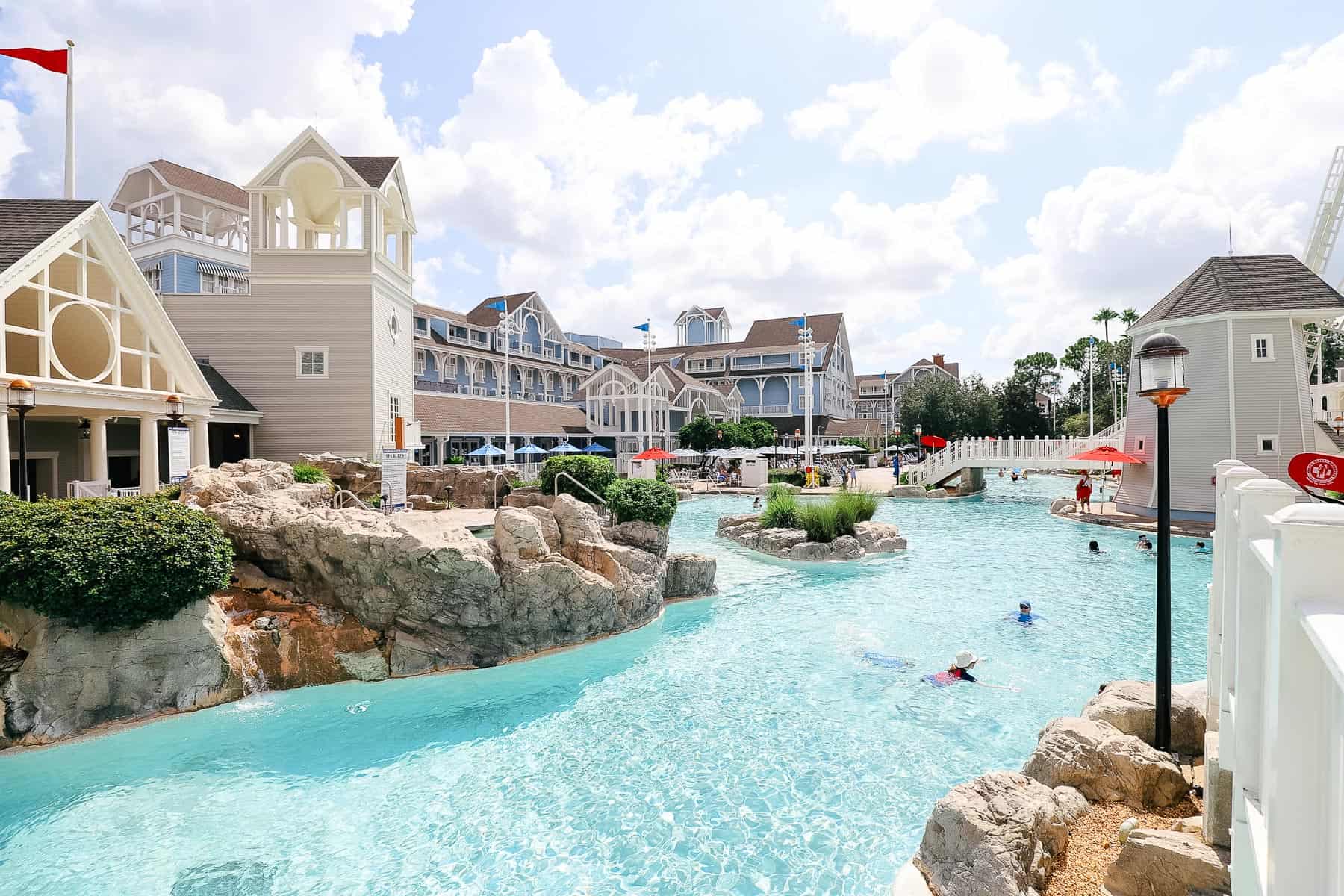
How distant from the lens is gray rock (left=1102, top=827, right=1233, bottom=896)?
4.15 m

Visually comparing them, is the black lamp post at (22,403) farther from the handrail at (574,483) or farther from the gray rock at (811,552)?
the gray rock at (811,552)

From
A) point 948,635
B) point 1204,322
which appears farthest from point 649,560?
point 1204,322

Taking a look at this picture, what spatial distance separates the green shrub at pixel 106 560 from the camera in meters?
8.52

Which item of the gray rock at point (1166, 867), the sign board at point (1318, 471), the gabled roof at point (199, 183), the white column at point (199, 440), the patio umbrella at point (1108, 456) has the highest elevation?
the gabled roof at point (199, 183)

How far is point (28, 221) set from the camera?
14844mm

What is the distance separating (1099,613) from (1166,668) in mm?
8980

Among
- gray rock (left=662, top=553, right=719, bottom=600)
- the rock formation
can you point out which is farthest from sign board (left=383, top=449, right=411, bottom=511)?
the rock formation

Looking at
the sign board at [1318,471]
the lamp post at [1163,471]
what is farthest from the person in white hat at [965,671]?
the sign board at [1318,471]

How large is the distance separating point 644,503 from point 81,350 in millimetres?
15402

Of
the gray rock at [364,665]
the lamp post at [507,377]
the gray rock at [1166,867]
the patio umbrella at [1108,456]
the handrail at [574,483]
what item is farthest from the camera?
the lamp post at [507,377]

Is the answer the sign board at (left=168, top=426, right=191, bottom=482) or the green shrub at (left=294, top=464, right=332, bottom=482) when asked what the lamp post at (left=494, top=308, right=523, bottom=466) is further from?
the sign board at (left=168, top=426, right=191, bottom=482)

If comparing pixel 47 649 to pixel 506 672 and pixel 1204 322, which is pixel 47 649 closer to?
pixel 506 672

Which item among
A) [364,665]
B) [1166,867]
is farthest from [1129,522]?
[364,665]

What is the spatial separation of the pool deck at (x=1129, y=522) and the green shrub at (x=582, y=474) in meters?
17.6
